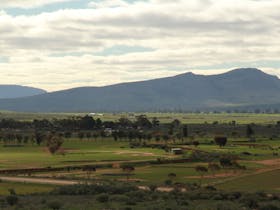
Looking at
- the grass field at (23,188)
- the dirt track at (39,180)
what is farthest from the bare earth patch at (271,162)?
the grass field at (23,188)

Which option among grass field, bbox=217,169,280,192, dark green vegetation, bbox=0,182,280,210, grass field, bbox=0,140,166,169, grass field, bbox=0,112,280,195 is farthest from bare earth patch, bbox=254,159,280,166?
dark green vegetation, bbox=0,182,280,210

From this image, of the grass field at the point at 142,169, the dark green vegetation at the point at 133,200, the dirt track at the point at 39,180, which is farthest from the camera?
the dirt track at the point at 39,180

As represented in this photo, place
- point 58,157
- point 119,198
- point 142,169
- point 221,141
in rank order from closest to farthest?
1. point 119,198
2. point 142,169
3. point 58,157
4. point 221,141

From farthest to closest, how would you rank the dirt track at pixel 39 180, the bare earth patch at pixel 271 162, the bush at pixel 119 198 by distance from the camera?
1. the bare earth patch at pixel 271 162
2. the dirt track at pixel 39 180
3. the bush at pixel 119 198

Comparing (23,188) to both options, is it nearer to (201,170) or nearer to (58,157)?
(201,170)

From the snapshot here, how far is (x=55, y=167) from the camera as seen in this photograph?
Answer: 109250mm

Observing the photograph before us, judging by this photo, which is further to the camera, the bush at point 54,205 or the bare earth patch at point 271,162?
the bare earth patch at point 271,162

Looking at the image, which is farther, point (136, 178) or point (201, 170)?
point (201, 170)

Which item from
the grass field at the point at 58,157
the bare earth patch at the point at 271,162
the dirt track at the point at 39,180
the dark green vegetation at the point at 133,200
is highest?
the dark green vegetation at the point at 133,200

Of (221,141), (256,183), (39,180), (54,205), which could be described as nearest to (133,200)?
(54,205)

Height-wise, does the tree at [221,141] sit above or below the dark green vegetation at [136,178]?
above

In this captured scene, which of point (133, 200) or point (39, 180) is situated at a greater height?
point (133, 200)

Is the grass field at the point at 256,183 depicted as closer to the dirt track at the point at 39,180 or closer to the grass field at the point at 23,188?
the dirt track at the point at 39,180

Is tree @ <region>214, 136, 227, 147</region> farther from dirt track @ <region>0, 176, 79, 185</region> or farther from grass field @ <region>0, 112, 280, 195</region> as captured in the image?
dirt track @ <region>0, 176, 79, 185</region>
